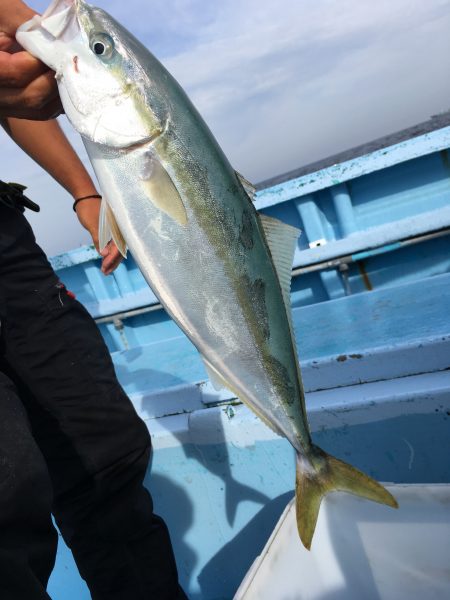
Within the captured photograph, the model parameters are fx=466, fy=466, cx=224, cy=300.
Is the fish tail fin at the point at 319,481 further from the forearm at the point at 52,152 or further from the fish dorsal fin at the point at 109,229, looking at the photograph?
the forearm at the point at 52,152

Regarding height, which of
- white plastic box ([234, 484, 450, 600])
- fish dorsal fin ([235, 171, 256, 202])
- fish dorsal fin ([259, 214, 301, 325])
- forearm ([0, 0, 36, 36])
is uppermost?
forearm ([0, 0, 36, 36])

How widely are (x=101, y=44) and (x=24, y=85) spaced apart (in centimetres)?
24

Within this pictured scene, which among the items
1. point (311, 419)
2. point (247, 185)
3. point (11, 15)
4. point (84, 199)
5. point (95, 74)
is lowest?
point (311, 419)

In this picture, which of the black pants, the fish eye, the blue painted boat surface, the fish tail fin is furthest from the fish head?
the blue painted boat surface

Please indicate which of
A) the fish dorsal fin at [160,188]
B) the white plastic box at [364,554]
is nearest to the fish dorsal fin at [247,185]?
the fish dorsal fin at [160,188]

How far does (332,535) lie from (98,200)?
1.66 meters

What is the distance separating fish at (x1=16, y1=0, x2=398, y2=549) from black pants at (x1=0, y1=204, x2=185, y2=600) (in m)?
0.55

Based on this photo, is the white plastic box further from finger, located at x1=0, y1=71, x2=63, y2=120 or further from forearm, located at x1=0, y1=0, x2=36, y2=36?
forearm, located at x1=0, y1=0, x2=36, y2=36

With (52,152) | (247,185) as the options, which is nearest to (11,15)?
(52,152)

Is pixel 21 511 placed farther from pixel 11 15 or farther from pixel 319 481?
pixel 11 15

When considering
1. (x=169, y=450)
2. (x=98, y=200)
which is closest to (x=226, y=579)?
(x=169, y=450)

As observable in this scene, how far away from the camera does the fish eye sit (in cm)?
129

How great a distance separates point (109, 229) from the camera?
1.34m

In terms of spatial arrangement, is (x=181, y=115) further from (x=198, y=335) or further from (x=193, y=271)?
(x=198, y=335)
